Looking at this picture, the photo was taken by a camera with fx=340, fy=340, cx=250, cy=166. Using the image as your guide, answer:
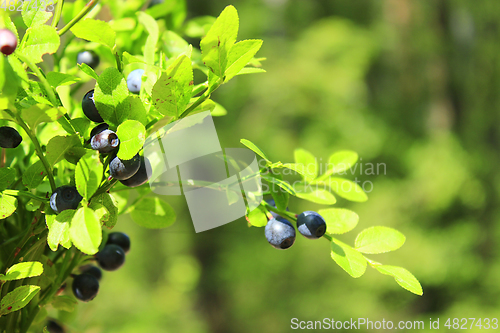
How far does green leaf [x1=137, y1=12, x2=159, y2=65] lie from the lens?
0.72 feet

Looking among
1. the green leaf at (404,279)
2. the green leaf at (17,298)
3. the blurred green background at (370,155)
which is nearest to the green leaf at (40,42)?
the green leaf at (17,298)

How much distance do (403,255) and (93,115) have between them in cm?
252

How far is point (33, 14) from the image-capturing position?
7.3 inches

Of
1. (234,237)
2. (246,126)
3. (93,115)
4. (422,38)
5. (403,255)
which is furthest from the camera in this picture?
(234,237)

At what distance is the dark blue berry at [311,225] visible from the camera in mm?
231

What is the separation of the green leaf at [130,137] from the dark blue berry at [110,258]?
17 centimetres

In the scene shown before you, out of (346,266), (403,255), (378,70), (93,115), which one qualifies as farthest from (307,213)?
(378,70)

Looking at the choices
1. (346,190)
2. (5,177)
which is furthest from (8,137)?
(346,190)

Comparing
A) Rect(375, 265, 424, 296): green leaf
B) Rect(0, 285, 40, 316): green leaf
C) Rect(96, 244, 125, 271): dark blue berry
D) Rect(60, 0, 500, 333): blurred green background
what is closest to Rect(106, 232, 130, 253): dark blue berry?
Rect(96, 244, 125, 271): dark blue berry

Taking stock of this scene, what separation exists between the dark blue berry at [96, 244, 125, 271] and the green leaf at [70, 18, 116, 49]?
0.18 m

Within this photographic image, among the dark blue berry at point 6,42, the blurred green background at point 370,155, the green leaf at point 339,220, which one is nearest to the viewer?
the dark blue berry at point 6,42

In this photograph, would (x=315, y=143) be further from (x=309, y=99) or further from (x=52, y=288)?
(x=52, y=288)

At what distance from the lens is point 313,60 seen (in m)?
2.74

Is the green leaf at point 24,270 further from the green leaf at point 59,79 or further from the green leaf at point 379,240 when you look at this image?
the green leaf at point 379,240
